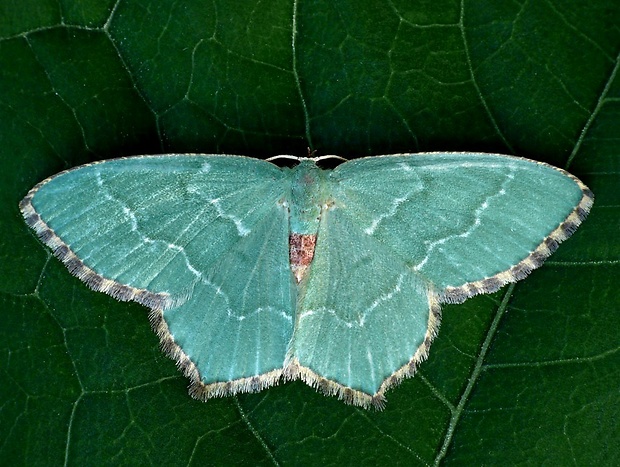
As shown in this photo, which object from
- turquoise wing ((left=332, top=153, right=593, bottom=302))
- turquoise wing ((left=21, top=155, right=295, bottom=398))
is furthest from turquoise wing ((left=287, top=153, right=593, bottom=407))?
turquoise wing ((left=21, top=155, right=295, bottom=398))

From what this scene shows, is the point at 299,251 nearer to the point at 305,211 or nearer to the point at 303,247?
the point at 303,247

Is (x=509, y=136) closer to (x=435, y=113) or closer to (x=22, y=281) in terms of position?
(x=435, y=113)

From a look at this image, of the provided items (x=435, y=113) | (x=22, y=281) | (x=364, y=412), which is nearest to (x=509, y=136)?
(x=435, y=113)

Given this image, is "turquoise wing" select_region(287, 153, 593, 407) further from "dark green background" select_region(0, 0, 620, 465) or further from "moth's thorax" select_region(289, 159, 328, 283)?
"dark green background" select_region(0, 0, 620, 465)

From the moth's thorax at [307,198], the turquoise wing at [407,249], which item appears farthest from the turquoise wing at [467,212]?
the moth's thorax at [307,198]

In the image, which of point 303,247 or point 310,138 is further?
point 310,138

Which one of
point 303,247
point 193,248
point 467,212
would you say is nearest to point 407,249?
point 467,212

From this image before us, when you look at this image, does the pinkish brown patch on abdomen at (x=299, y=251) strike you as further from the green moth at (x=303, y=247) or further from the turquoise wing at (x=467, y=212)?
the turquoise wing at (x=467, y=212)
